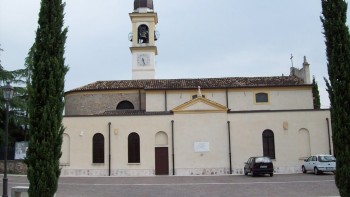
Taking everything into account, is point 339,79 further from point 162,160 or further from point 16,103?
point 16,103

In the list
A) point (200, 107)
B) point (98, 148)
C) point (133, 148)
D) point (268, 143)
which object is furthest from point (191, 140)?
point (98, 148)

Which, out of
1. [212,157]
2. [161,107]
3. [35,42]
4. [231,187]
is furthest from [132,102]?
[35,42]

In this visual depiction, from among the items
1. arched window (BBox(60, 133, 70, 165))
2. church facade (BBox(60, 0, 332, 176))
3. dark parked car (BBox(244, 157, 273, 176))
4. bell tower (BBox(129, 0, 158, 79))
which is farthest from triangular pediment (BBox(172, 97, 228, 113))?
bell tower (BBox(129, 0, 158, 79))

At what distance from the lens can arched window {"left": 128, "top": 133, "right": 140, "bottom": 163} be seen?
103 ft

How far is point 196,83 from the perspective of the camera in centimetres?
3712

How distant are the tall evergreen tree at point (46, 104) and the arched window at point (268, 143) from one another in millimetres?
21573

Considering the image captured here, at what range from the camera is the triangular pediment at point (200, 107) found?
105ft

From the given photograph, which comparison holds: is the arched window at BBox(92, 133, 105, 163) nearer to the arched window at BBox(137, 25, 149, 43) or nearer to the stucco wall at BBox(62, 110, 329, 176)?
the stucco wall at BBox(62, 110, 329, 176)

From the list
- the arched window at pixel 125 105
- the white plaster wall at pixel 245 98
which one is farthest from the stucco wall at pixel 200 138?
the arched window at pixel 125 105

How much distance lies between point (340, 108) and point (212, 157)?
65.4 ft

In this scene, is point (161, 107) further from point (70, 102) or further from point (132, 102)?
point (70, 102)

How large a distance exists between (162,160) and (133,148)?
2528 mm

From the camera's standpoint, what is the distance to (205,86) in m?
36.3

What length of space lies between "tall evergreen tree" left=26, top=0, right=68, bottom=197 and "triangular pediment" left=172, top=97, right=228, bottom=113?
1899 centimetres
